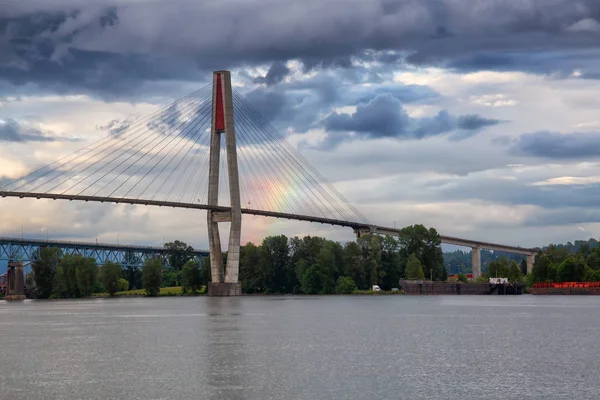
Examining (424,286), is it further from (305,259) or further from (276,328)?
(276,328)

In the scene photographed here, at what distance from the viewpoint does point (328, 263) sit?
152250 millimetres

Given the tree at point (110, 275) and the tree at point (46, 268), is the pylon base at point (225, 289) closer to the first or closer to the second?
the tree at point (110, 275)

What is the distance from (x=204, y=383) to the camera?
1459 inches

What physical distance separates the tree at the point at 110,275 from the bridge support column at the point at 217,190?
37450 mm

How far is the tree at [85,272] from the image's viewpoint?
6225 inches

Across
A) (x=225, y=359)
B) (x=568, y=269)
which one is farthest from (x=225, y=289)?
(x=225, y=359)

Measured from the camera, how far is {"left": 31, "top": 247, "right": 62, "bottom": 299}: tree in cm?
16488

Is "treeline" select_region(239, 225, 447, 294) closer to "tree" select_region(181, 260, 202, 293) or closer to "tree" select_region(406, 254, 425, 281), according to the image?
"tree" select_region(406, 254, 425, 281)

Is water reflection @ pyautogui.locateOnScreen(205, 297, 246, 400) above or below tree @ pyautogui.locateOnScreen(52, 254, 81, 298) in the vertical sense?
below

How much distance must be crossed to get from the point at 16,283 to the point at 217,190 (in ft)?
247

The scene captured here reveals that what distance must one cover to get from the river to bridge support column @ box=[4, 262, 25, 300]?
110 meters

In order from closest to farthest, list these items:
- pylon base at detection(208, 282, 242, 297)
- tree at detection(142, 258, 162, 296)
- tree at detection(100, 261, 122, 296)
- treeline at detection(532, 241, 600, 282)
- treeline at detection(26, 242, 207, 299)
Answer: pylon base at detection(208, 282, 242, 297)
treeline at detection(26, 242, 207, 299)
tree at detection(142, 258, 162, 296)
treeline at detection(532, 241, 600, 282)
tree at detection(100, 261, 122, 296)

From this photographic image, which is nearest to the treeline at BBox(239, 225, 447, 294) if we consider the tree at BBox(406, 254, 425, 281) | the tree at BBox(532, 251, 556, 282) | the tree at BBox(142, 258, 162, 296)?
the tree at BBox(406, 254, 425, 281)

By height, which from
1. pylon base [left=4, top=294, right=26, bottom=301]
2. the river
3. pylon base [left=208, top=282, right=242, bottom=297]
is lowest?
the river
